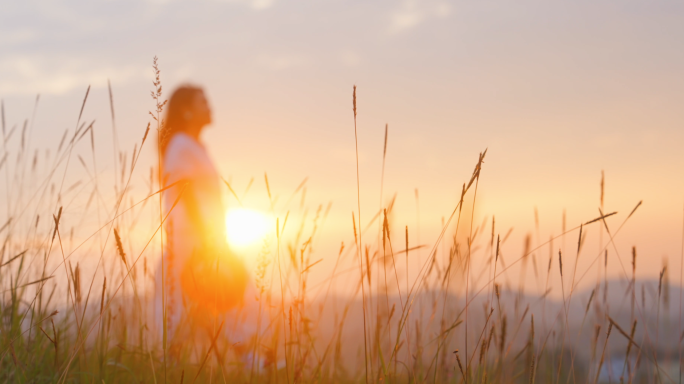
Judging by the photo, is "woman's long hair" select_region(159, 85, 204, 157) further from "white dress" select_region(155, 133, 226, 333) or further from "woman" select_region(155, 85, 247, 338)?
"white dress" select_region(155, 133, 226, 333)

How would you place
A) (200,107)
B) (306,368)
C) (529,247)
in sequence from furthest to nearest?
(200,107), (529,247), (306,368)

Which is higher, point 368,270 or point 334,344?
point 368,270

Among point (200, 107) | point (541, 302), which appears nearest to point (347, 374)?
point (541, 302)

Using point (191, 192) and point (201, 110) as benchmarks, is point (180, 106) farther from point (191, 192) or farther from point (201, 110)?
point (191, 192)

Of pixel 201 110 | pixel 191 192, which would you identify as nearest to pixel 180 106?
pixel 201 110

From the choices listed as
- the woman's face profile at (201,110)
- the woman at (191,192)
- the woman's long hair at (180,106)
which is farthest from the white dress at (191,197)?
the woman's face profile at (201,110)

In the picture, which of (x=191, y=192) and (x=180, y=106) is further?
(x=180, y=106)

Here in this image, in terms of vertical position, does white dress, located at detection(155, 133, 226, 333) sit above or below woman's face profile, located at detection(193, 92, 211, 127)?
below

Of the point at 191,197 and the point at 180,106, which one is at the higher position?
the point at 180,106

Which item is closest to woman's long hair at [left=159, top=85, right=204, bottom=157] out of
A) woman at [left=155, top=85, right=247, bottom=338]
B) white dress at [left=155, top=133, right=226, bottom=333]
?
woman at [left=155, top=85, right=247, bottom=338]

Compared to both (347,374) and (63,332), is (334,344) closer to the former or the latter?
(347,374)

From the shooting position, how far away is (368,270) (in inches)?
50.5

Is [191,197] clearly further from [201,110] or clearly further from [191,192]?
[201,110]

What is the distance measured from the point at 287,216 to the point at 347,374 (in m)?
0.94
